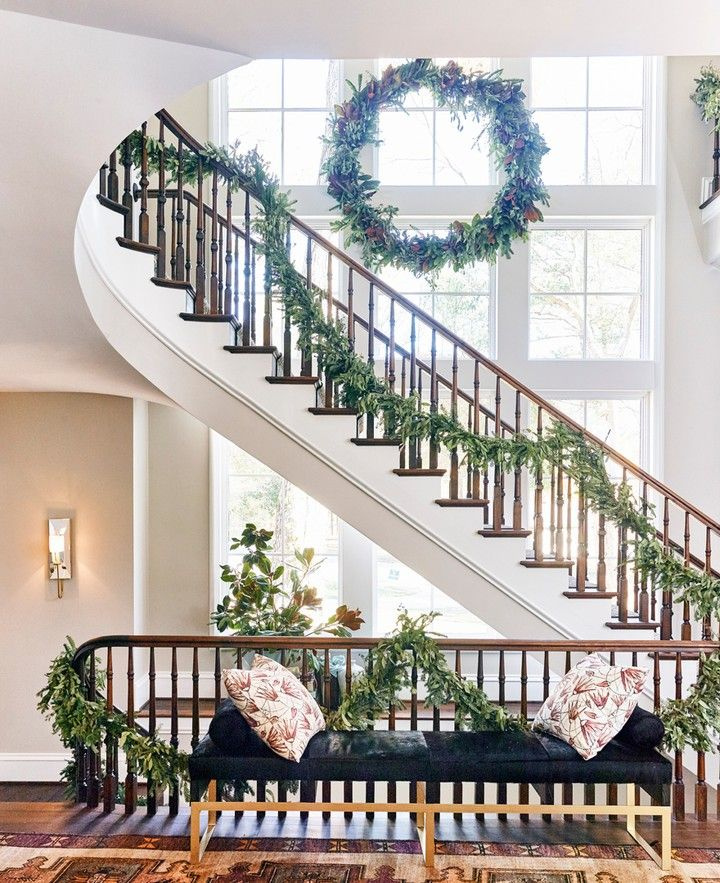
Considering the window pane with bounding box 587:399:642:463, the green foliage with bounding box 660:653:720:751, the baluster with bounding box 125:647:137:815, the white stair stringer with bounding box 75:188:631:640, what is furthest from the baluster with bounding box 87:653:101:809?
the window pane with bounding box 587:399:642:463

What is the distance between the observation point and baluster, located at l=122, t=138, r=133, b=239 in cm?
368

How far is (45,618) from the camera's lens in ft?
18.3

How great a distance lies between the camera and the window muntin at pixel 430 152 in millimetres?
6066

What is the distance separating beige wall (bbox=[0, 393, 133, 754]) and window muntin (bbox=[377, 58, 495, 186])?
9.45 ft

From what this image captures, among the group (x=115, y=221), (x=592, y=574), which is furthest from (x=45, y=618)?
(x=592, y=574)

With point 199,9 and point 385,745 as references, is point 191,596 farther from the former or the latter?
point 199,9

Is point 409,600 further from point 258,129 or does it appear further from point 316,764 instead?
point 258,129

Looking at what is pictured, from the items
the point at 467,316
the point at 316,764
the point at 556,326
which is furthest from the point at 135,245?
the point at 556,326

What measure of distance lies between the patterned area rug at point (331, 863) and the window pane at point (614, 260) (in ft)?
14.4

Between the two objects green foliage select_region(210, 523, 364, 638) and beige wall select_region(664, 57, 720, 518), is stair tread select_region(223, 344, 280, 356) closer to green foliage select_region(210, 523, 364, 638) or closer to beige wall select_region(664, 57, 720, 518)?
green foliage select_region(210, 523, 364, 638)

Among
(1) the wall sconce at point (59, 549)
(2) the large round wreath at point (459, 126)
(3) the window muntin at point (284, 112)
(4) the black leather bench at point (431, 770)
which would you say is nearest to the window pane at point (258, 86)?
(3) the window muntin at point (284, 112)

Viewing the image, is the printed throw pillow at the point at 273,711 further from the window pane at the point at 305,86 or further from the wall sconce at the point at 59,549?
the window pane at the point at 305,86

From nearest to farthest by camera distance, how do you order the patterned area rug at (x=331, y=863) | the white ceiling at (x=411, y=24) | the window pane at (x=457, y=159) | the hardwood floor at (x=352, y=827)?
the white ceiling at (x=411, y=24)
the patterned area rug at (x=331, y=863)
the hardwood floor at (x=352, y=827)
the window pane at (x=457, y=159)

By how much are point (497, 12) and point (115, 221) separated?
233 centimetres
